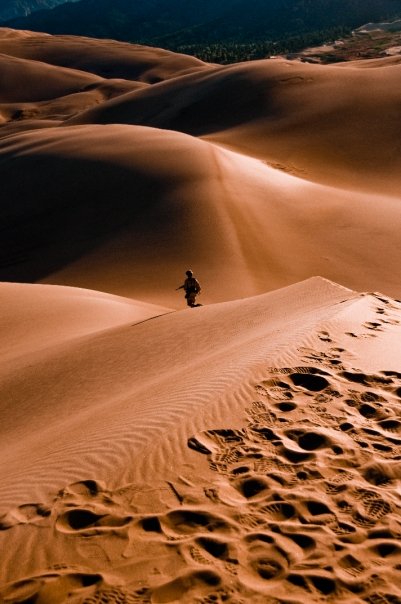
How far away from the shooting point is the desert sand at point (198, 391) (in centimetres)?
335

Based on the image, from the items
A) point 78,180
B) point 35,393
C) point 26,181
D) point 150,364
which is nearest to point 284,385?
point 150,364

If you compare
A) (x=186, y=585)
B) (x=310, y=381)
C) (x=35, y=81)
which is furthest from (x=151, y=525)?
(x=35, y=81)

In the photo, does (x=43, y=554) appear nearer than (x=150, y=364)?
Yes

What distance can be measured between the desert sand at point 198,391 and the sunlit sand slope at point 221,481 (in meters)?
Answer: 0.01

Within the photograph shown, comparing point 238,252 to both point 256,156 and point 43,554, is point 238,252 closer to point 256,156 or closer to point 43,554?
point 256,156

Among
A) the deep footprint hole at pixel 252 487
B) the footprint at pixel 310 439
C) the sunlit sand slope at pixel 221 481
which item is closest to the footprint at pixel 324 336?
the sunlit sand slope at pixel 221 481

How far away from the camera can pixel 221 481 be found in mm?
4066

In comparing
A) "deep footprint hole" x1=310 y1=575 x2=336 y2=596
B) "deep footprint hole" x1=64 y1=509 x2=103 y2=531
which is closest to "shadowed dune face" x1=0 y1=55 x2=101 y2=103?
A: "deep footprint hole" x1=64 y1=509 x2=103 y2=531

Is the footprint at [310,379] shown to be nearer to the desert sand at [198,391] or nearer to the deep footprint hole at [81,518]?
the desert sand at [198,391]

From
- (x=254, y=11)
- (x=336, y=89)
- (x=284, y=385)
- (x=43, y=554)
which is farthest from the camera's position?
(x=254, y=11)

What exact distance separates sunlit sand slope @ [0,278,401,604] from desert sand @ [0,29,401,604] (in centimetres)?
1

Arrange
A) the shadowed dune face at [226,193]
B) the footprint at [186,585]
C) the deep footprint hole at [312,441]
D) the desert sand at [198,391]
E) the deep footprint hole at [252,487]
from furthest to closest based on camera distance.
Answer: the shadowed dune face at [226,193] → the deep footprint hole at [312,441] → the deep footprint hole at [252,487] → the desert sand at [198,391] → the footprint at [186,585]

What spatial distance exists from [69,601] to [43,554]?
0.44 m

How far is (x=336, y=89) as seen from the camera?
121 ft
